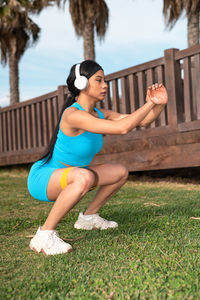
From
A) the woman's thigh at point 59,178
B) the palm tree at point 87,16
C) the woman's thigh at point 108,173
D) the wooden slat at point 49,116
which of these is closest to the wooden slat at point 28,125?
the wooden slat at point 49,116

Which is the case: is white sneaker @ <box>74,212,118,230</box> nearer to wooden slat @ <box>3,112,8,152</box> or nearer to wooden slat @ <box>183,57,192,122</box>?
wooden slat @ <box>183,57,192,122</box>

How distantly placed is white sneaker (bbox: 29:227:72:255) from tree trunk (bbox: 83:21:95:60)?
12978 millimetres

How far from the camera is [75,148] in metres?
3.04

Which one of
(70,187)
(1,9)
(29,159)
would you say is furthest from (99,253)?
(1,9)

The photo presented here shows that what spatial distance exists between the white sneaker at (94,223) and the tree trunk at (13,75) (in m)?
17.1

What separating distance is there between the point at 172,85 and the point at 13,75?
1464 centimetres

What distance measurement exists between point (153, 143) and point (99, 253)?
441 cm

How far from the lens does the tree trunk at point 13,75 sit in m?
19.9

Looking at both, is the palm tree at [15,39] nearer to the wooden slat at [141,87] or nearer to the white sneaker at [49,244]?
the wooden slat at [141,87]

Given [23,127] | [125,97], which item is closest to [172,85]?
[125,97]

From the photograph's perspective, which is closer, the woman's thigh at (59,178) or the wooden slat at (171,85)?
the woman's thigh at (59,178)

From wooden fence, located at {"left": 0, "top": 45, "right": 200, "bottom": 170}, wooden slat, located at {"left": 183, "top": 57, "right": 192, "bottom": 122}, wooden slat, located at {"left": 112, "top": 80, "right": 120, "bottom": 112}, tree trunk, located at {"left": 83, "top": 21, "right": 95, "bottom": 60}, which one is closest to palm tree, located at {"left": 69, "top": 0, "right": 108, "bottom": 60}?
tree trunk, located at {"left": 83, "top": 21, "right": 95, "bottom": 60}

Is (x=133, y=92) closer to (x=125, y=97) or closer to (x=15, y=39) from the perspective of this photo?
(x=125, y=97)

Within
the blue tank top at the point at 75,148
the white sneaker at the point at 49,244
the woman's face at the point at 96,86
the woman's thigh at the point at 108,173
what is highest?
the woman's face at the point at 96,86
